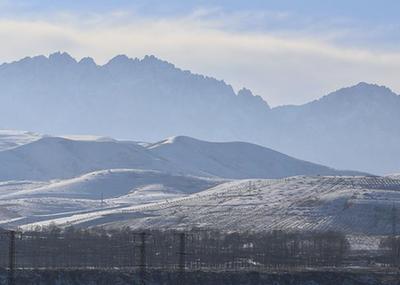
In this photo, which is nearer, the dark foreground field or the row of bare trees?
the dark foreground field

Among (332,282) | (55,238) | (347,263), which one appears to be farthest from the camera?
(55,238)

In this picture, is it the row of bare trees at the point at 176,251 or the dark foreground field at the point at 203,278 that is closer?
the dark foreground field at the point at 203,278

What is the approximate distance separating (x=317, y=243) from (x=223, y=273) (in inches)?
1383

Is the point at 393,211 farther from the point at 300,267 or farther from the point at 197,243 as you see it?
the point at 300,267

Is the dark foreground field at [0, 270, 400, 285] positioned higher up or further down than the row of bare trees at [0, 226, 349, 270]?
further down

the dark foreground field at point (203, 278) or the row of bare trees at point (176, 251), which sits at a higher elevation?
the row of bare trees at point (176, 251)

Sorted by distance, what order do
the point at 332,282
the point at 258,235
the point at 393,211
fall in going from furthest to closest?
the point at 393,211, the point at 258,235, the point at 332,282

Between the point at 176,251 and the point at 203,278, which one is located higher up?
the point at 176,251

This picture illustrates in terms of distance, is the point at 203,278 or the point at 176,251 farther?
the point at 176,251

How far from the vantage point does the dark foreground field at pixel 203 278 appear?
119500 mm

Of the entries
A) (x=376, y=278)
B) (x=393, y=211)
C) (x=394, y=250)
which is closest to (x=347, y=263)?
(x=394, y=250)

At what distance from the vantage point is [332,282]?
126 metres

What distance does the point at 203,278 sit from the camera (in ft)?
410

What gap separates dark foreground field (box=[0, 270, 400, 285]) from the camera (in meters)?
120
